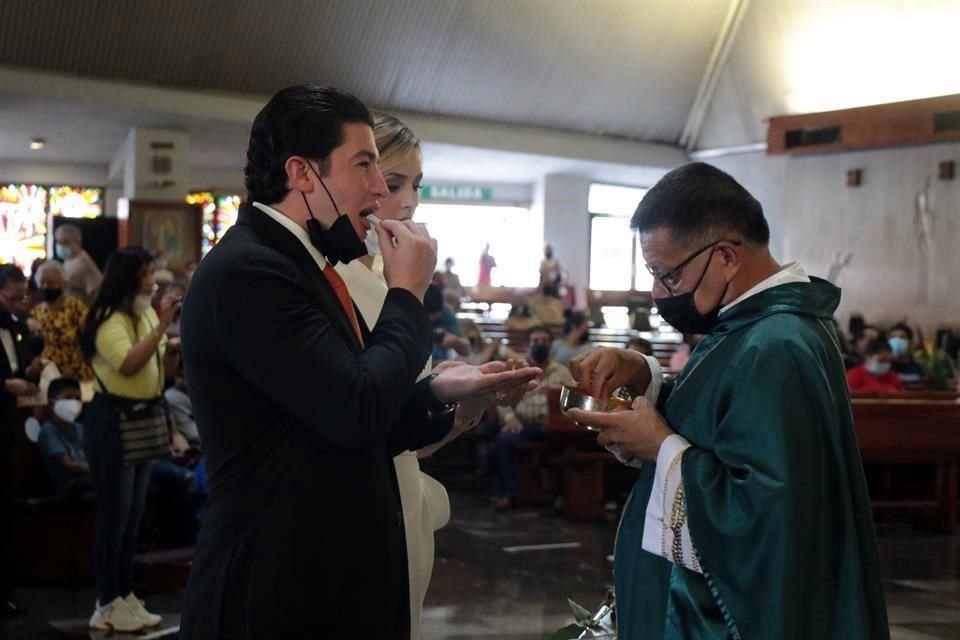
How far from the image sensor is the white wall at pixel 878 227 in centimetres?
1531

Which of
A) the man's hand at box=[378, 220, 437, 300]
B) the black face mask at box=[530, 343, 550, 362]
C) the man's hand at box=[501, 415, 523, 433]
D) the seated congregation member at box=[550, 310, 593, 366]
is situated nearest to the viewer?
the man's hand at box=[378, 220, 437, 300]

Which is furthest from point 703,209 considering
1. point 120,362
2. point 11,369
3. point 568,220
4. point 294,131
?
point 568,220

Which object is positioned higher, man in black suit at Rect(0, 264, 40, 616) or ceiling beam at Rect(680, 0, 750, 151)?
ceiling beam at Rect(680, 0, 750, 151)

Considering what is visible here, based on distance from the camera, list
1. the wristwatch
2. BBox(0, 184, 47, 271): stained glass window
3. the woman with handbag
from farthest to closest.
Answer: BBox(0, 184, 47, 271): stained glass window
the woman with handbag
the wristwatch

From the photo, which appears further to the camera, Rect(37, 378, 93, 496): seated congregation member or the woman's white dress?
Rect(37, 378, 93, 496): seated congregation member

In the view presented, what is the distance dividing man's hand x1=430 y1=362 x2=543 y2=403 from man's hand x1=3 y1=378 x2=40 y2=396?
A: 370 centimetres

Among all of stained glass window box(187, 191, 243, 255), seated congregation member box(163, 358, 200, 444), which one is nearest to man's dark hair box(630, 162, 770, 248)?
seated congregation member box(163, 358, 200, 444)

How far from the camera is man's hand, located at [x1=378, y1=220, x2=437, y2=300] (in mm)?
1852

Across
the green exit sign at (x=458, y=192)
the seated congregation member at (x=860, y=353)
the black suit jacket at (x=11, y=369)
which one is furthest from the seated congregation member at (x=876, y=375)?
the green exit sign at (x=458, y=192)

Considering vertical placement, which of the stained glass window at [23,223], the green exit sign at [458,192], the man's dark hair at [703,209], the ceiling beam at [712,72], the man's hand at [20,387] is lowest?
the man's hand at [20,387]

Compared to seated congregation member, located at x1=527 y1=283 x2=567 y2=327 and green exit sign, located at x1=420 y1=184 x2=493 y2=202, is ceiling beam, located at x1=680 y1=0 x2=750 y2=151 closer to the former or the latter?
green exit sign, located at x1=420 y1=184 x2=493 y2=202

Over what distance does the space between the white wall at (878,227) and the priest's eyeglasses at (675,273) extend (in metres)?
14.0

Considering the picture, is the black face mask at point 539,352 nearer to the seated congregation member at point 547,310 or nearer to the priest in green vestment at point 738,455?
the seated congregation member at point 547,310

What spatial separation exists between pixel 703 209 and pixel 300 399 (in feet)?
2.78
